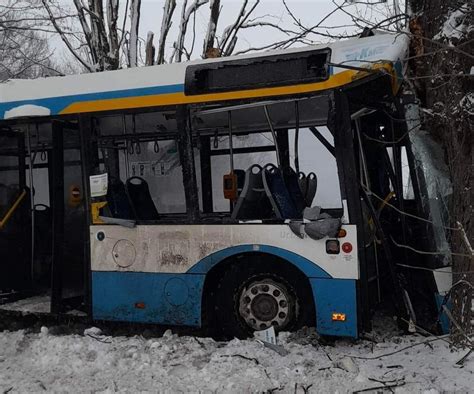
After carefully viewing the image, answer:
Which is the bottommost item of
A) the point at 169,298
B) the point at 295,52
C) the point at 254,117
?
the point at 169,298

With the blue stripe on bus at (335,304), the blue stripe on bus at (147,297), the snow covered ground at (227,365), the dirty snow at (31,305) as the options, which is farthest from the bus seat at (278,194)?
the dirty snow at (31,305)

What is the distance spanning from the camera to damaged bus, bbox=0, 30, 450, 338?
5281mm

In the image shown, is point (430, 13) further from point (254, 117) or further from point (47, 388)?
point (47, 388)

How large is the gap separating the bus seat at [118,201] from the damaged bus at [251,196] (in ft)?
0.06

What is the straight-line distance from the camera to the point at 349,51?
17.3ft

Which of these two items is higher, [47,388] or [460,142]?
[460,142]

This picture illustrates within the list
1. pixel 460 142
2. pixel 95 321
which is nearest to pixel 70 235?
pixel 95 321

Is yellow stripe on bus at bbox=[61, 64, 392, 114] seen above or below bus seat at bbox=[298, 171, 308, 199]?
above

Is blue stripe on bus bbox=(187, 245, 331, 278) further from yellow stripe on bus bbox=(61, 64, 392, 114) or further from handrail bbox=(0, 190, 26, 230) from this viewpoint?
handrail bbox=(0, 190, 26, 230)

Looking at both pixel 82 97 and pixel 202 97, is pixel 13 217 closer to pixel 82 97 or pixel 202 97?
pixel 82 97

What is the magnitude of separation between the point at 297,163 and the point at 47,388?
3235 mm

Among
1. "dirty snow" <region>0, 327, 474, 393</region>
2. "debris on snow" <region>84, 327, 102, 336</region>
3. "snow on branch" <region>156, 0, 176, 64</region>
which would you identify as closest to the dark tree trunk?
"dirty snow" <region>0, 327, 474, 393</region>

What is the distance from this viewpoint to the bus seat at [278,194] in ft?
18.7

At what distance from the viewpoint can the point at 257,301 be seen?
5695 mm
